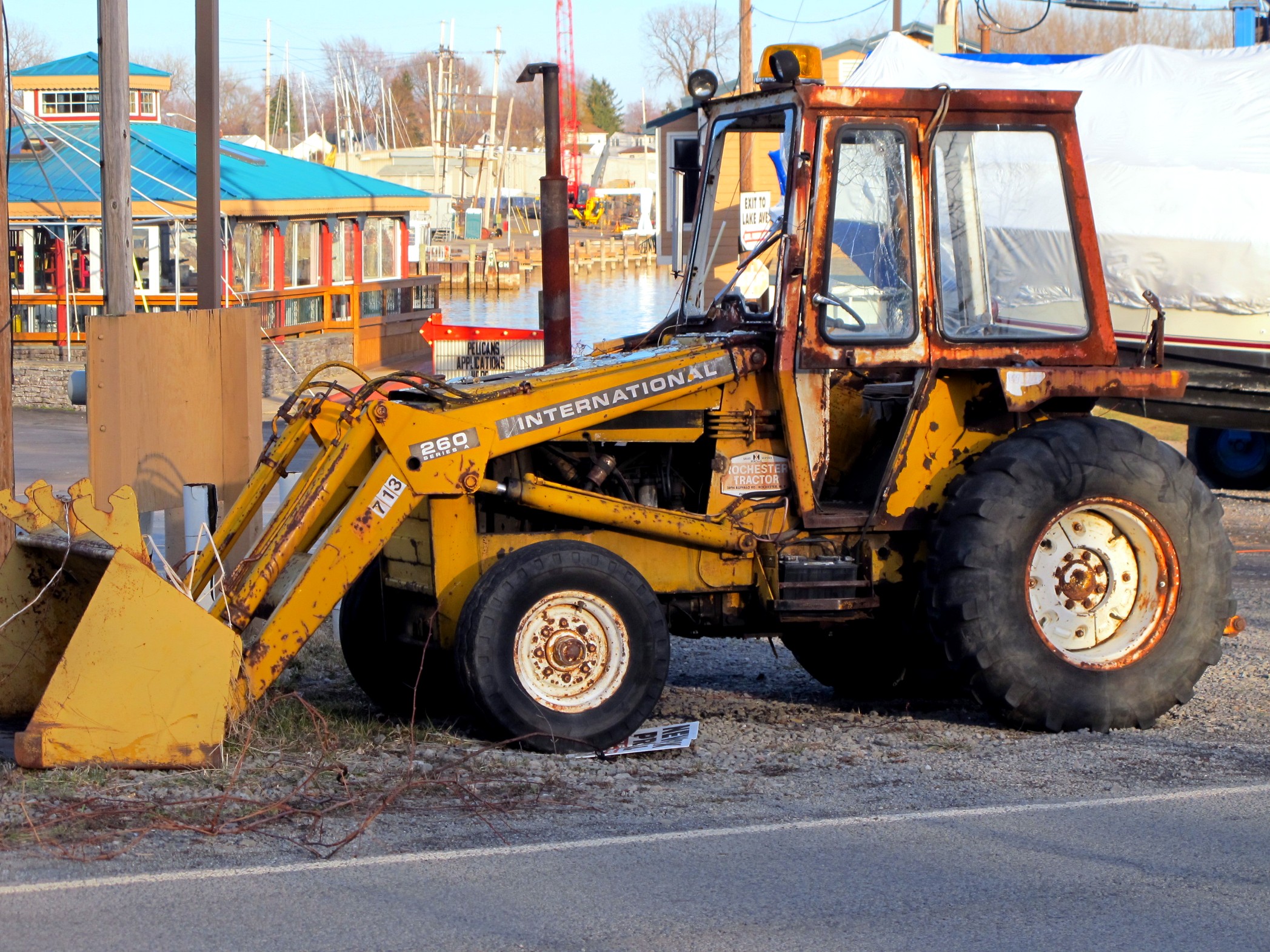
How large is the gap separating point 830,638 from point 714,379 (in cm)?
188

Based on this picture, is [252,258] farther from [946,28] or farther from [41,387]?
[946,28]

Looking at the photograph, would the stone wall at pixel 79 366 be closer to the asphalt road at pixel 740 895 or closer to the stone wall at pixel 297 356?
the stone wall at pixel 297 356

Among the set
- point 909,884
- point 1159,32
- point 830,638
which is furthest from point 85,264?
point 1159,32

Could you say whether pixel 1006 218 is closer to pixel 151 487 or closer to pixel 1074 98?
pixel 1074 98

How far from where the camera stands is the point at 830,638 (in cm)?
845

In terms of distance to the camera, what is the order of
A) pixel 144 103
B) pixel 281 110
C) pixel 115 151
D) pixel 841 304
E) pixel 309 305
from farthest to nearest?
1. pixel 281 110
2. pixel 144 103
3. pixel 309 305
4. pixel 115 151
5. pixel 841 304

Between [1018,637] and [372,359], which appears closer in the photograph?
[1018,637]

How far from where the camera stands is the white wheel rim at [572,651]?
21.8ft

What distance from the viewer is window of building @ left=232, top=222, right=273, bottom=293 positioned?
92.6ft

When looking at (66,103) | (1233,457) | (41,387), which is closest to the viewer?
(1233,457)

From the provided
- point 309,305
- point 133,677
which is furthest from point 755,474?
point 309,305

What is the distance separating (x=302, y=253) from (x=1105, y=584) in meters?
25.3

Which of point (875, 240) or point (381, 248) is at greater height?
point (381, 248)

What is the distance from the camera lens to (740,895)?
5109 mm
